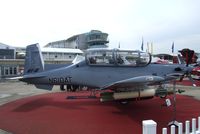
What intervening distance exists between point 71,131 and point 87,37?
78674 millimetres

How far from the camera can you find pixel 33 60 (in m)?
11.3

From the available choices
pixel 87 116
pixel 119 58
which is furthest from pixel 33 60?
pixel 87 116

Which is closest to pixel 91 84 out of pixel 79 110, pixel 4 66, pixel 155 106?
pixel 79 110

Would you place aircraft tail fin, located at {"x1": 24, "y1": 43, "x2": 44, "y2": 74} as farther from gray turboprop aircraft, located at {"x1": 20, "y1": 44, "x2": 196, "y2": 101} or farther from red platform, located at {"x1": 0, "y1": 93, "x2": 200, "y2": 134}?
red platform, located at {"x1": 0, "y1": 93, "x2": 200, "y2": 134}

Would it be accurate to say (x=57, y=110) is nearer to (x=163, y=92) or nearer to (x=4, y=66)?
(x=163, y=92)

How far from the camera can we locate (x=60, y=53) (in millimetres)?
60312

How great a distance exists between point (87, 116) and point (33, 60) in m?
4.54

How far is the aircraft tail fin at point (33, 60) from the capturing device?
11.1m

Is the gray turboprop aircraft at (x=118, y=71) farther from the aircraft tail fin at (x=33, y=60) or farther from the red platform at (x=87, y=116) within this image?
the aircraft tail fin at (x=33, y=60)

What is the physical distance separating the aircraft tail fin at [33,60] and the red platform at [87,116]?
1705 mm

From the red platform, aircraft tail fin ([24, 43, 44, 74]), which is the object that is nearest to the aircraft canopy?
the red platform

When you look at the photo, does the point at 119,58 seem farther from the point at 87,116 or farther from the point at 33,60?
the point at 33,60

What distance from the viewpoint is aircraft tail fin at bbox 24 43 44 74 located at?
11.1 metres

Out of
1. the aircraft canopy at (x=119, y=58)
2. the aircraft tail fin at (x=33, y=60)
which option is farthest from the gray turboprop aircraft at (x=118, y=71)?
the aircraft tail fin at (x=33, y=60)
